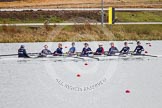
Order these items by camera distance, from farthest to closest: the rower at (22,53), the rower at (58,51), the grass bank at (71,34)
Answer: the grass bank at (71,34) → the rower at (58,51) → the rower at (22,53)

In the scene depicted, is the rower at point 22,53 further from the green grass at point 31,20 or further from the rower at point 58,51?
the green grass at point 31,20

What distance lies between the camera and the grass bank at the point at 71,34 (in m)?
66.9

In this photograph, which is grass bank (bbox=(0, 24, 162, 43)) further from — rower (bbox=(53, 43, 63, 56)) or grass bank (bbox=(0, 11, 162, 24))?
rower (bbox=(53, 43, 63, 56))

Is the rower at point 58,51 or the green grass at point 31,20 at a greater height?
the green grass at point 31,20

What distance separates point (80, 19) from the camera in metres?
78.2

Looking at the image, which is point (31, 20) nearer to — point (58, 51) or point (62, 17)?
point (62, 17)

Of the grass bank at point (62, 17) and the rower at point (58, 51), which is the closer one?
the rower at point (58, 51)

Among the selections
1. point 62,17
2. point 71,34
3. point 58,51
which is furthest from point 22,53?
point 62,17

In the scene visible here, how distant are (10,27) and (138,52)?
23.6 metres

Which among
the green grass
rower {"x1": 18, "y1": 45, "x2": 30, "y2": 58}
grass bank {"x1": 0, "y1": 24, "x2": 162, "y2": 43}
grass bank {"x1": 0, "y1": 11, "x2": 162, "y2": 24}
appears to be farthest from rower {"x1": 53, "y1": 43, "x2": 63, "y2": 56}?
the green grass

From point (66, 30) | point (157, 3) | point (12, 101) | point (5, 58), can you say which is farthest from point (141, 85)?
point (157, 3)

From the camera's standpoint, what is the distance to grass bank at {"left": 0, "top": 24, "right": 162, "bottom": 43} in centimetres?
6694

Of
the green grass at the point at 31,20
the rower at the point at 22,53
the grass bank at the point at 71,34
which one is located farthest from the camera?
the green grass at the point at 31,20

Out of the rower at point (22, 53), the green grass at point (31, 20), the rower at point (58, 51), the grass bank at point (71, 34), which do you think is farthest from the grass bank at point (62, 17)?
the rower at point (22, 53)
